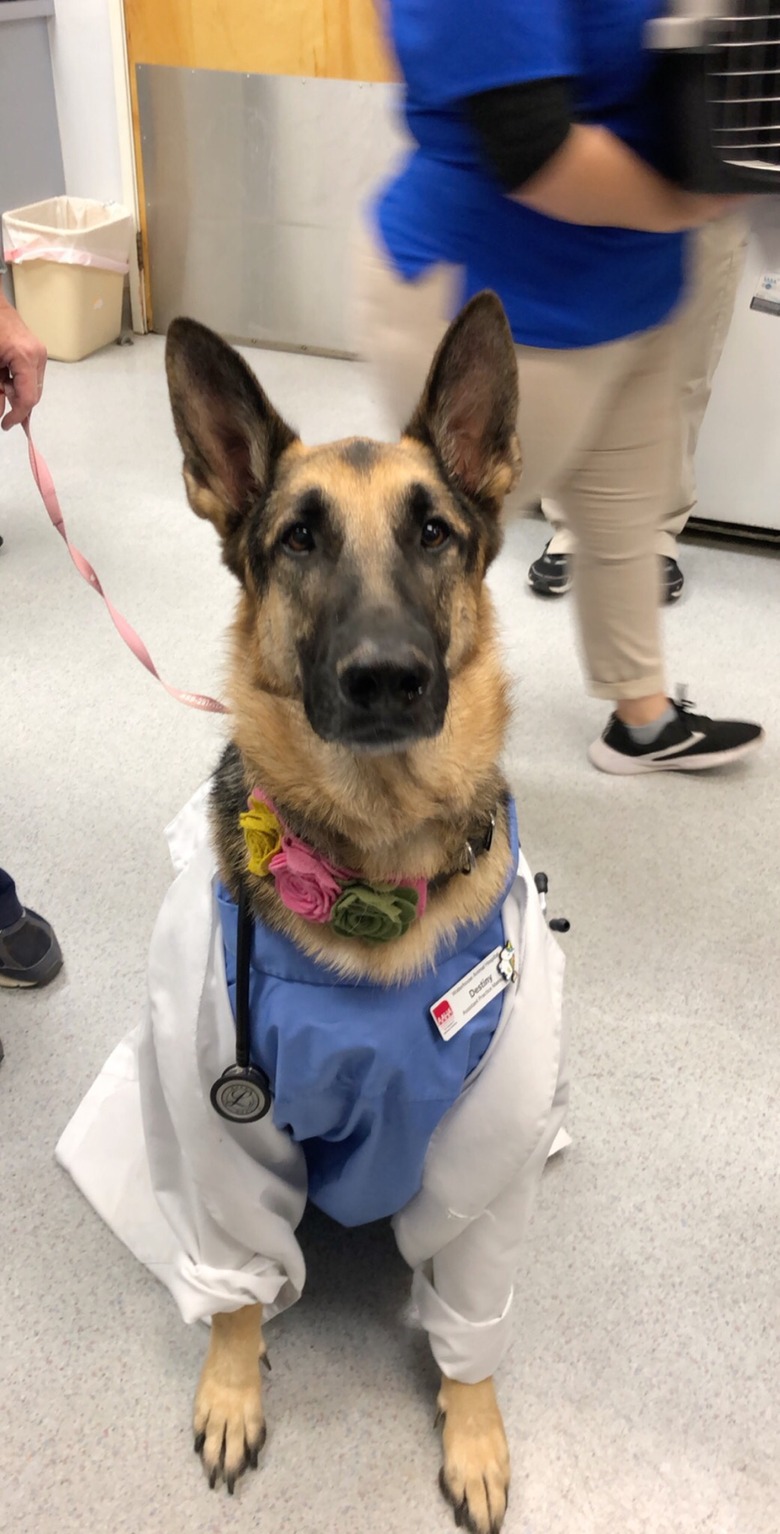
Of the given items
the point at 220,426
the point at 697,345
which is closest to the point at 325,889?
the point at 220,426

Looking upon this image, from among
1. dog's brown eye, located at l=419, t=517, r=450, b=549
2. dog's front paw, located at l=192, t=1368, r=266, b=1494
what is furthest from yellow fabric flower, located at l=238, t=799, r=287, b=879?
dog's front paw, located at l=192, t=1368, r=266, b=1494

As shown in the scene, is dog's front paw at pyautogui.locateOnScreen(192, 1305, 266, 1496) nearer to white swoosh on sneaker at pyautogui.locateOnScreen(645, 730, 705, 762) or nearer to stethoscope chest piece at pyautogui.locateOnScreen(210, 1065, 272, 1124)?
stethoscope chest piece at pyautogui.locateOnScreen(210, 1065, 272, 1124)

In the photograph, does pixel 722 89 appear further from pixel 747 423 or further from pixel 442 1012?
pixel 747 423

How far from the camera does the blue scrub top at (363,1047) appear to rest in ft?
3.29

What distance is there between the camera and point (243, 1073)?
3.40 feet

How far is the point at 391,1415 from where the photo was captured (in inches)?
49.8

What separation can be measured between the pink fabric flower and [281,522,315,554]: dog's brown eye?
1.12ft

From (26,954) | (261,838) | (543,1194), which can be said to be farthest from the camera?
(26,954)

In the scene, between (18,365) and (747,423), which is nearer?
(18,365)

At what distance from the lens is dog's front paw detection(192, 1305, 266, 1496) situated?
3.92ft

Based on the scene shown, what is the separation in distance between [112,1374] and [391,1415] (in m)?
0.36

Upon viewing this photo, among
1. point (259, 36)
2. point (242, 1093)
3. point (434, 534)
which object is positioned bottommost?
point (242, 1093)

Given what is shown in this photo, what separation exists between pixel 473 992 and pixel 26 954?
3.29 feet

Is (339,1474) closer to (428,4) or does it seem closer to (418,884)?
(418,884)
